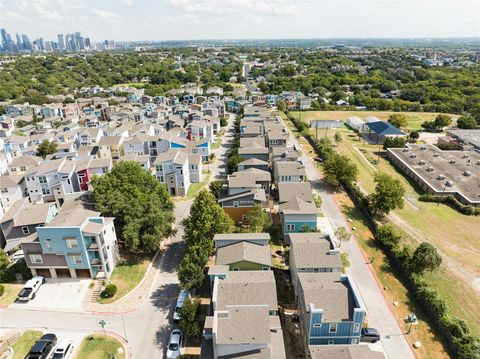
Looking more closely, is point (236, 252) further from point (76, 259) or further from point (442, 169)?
point (442, 169)

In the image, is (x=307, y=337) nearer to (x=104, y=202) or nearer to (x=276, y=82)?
(x=104, y=202)

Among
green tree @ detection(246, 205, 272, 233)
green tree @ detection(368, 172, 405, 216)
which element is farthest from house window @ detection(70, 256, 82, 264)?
green tree @ detection(368, 172, 405, 216)

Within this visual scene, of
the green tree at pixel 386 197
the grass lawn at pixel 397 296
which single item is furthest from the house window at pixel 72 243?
the green tree at pixel 386 197

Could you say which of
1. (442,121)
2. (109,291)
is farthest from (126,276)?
(442,121)

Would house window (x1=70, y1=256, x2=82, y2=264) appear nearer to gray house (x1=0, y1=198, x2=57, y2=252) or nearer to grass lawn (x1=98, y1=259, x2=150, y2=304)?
grass lawn (x1=98, y1=259, x2=150, y2=304)

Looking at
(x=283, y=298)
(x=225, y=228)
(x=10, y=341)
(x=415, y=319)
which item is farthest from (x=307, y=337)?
(x=10, y=341)

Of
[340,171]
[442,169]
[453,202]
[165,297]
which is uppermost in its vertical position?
[340,171]

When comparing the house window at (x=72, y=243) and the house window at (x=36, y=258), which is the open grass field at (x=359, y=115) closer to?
the house window at (x=72, y=243)
